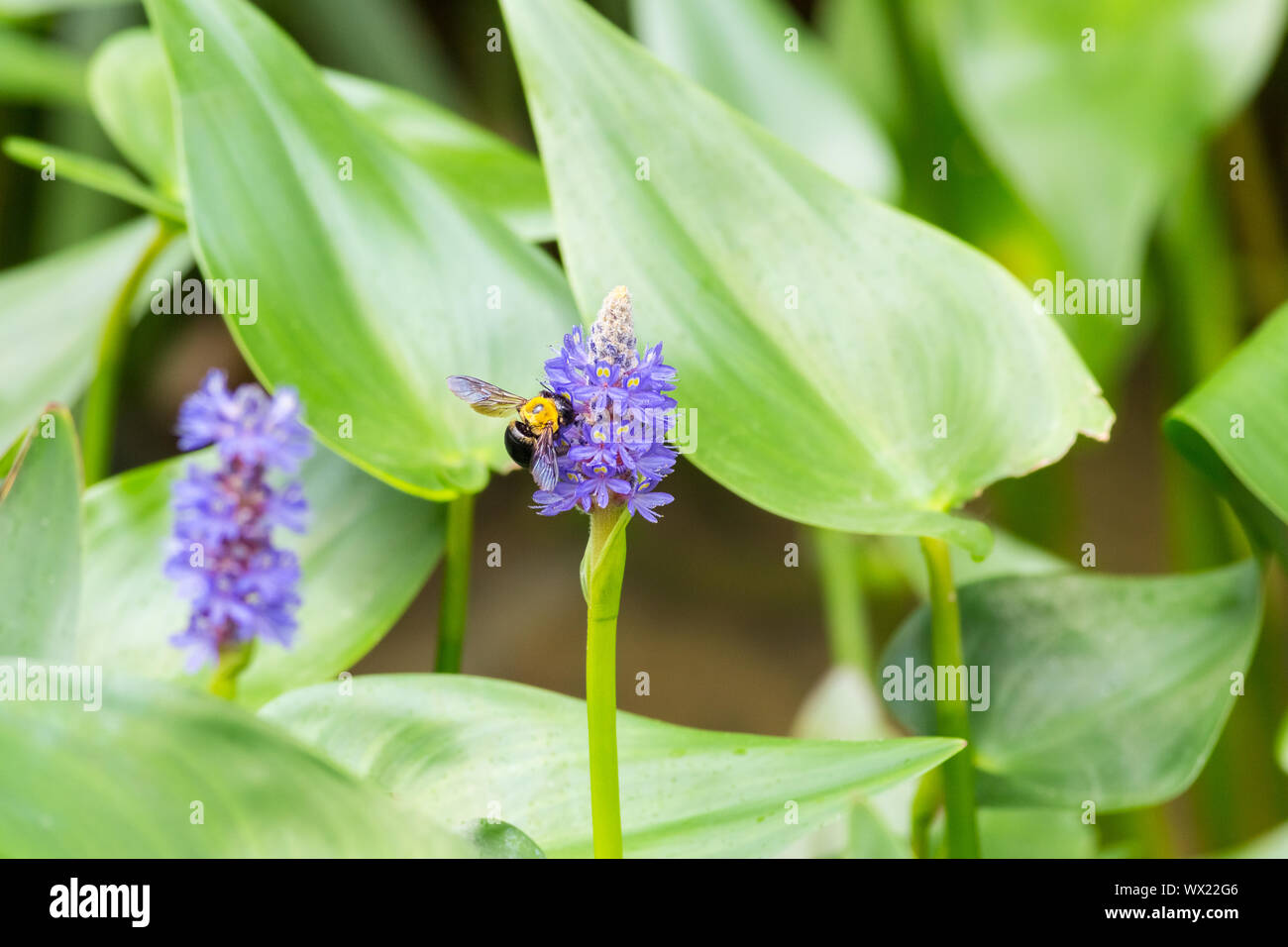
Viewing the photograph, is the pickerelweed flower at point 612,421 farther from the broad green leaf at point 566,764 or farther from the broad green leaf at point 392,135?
the broad green leaf at point 392,135

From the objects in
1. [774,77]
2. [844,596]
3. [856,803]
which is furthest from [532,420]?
[844,596]

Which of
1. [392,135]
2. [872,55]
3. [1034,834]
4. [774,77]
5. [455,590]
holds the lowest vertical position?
[1034,834]

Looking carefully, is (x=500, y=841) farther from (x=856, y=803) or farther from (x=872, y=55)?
(x=872, y=55)

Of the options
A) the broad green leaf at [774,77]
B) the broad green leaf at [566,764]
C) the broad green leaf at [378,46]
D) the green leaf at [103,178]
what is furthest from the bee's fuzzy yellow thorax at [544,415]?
the broad green leaf at [378,46]

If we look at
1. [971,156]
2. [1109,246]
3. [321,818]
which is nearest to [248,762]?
[321,818]

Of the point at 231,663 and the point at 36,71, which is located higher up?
the point at 36,71

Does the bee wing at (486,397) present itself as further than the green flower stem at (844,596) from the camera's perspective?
No
